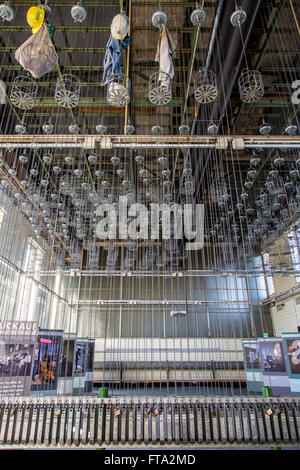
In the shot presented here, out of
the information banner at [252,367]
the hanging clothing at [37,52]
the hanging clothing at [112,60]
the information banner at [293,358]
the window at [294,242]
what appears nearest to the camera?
the hanging clothing at [37,52]

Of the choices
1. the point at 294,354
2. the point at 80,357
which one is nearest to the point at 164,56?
the point at 294,354

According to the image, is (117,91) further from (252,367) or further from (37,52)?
(252,367)

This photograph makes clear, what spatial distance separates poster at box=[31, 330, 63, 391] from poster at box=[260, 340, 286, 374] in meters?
6.49

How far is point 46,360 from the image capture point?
280 inches

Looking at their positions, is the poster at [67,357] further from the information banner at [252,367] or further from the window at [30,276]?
the information banner at [252,367]

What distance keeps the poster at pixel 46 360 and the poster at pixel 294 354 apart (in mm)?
6290

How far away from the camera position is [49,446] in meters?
3.44

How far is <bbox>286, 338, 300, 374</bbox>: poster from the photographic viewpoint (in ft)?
25.7

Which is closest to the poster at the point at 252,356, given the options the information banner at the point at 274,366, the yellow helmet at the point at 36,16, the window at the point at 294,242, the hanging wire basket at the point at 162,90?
the information banner at the point at 274,366

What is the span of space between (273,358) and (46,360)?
7.00m

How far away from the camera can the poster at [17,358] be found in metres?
5.69
